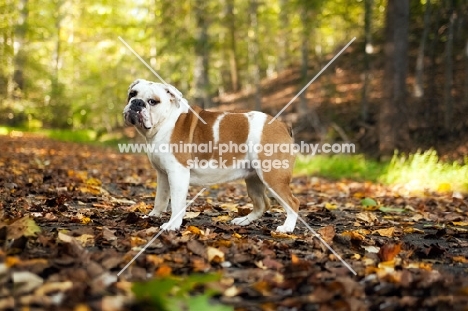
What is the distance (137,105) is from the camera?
476cm

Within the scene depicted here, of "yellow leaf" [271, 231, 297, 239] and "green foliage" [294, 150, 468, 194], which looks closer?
"yellow leaf" [271, 231, 297, 239]

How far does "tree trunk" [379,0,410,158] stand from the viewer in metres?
12.4

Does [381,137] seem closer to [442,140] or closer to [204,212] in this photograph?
[442,140]

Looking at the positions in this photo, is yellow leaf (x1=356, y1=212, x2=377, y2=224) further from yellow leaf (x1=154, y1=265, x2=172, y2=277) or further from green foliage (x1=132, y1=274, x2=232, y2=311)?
green foliage (x1=132, y1=274, x2=232, y2=311)

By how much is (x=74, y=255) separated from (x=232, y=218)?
2.72 m

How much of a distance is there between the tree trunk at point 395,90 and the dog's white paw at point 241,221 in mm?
8059

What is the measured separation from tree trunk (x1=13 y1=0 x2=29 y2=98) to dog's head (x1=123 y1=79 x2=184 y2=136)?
24.4 m

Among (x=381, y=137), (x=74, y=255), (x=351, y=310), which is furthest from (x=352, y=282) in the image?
(x=381, y=137)

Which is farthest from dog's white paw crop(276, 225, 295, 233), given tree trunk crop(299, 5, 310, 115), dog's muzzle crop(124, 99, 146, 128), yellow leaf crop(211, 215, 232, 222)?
tree trunk crop(299, 5, 310, 115)

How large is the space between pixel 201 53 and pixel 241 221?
1470 cm

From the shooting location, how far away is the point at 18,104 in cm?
2769

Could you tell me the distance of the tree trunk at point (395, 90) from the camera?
40.8 feet

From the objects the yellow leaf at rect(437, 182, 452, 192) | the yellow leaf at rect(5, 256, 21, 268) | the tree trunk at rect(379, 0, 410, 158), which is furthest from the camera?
the tree trunk at rect(379, 0, 410, 158)

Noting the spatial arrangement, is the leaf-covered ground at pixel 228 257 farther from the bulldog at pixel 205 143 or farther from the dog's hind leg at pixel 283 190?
the bulldog at pixel 205 143
